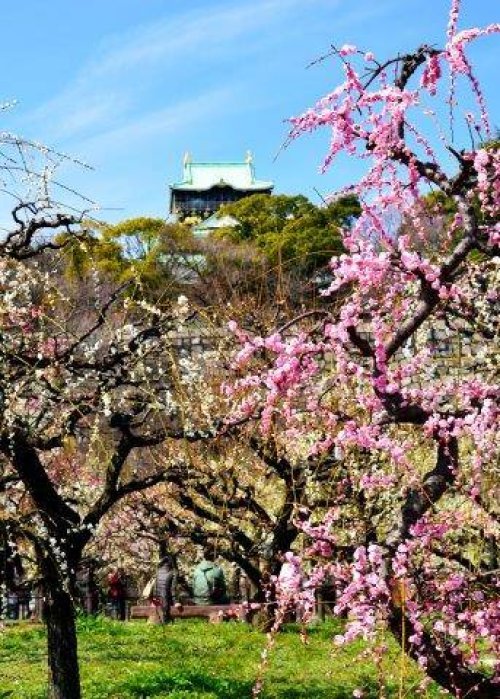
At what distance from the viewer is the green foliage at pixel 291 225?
32.8 m

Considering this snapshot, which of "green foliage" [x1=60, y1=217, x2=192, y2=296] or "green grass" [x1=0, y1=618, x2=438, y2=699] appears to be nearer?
"green grass" [x1=0, y1=618, x2=438, y2=699]

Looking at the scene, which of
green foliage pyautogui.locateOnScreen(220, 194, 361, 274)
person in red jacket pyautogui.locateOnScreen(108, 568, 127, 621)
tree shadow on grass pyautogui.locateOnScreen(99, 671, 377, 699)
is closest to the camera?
tree shadow on grass pyautogui.locateOnScreen(99, 671, 377, 699)

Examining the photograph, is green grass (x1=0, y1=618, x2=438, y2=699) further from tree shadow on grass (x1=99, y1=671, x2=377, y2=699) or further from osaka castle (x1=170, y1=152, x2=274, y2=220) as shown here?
osaka castle (x1=170, y1=152, x2=274, y2=220)

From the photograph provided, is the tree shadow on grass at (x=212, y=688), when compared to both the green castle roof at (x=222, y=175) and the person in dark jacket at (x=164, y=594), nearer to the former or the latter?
the person in dark jacket at (x=164, y=594)

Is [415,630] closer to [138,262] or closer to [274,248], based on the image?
[274,248]

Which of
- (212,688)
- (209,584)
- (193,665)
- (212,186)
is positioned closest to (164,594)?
(209,584)

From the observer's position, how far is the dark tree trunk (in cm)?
744

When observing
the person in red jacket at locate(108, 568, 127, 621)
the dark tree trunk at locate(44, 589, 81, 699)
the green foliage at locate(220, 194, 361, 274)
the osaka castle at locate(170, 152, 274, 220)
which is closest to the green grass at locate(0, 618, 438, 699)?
the dark tree trunk at locate(44, 589, 81, 699)

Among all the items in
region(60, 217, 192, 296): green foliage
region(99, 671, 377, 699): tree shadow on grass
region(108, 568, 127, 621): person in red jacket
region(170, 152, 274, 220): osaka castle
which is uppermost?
region(170, 152, 274, 220): osaka castle

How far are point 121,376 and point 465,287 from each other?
9.16ft

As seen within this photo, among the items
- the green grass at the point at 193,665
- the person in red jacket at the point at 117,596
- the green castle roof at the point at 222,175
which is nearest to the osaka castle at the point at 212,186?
the green castle roof at the point at 222,175

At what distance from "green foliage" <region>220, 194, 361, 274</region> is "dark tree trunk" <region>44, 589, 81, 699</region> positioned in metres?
21.1

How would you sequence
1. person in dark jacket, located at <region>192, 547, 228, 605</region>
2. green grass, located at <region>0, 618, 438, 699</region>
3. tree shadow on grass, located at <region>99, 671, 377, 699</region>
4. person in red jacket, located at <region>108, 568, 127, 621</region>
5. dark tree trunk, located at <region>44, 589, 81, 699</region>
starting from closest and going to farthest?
dark tree trunk, located at <region>44, 589, 81, 699</region>
tree shadow on grass, located at <region>99, 671, 377, 699</region>
green grass, located at <region>0, 618, 438, 699</region>
person in dark jacket, located at <region>192, 547, 228, 605</region>
person in red jacket, located at <region>108, 568, 127, 621</region>

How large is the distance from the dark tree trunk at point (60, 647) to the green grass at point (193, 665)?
3.42 feet
